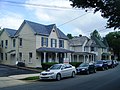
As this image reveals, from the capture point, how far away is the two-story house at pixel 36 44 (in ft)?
157

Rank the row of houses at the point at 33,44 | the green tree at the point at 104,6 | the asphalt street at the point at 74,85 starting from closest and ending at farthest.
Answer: the green tree at the point at 104,6 → the asphalt street at the point at 74,85 → the row of houses at the point at 33,44

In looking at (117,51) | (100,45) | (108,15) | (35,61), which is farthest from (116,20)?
(117,51)

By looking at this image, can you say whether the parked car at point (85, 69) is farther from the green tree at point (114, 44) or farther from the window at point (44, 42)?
the green tree at point (114, 44)

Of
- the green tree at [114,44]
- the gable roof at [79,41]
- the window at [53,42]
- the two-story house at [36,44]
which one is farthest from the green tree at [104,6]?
the green tree at [114,44]

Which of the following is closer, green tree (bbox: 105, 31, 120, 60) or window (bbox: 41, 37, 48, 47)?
window (bbox: 41, 37, 48, 47)

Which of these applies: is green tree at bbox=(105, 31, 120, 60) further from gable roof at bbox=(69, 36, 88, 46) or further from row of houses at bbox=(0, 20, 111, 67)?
row of houses at bbox=(0, 20, 111, 67)

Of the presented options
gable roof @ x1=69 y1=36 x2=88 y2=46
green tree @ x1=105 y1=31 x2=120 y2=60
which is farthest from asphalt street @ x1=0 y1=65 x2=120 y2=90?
green tree @ x1=105 y1=31 x2=120 y2=60

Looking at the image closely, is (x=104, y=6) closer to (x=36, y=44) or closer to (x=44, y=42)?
(x=36, y=44)

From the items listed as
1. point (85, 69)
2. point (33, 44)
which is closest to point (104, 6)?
point (85, 69)

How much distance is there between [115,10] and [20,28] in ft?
118

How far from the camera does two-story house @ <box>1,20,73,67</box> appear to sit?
157 feet

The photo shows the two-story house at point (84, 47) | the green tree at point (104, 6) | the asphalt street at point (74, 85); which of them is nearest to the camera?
the green tree at point (104, 6)

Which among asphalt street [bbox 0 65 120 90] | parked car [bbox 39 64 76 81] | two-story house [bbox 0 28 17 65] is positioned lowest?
asphalt street [bbox 0 65 120 90]

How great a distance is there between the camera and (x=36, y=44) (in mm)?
A: 47562
